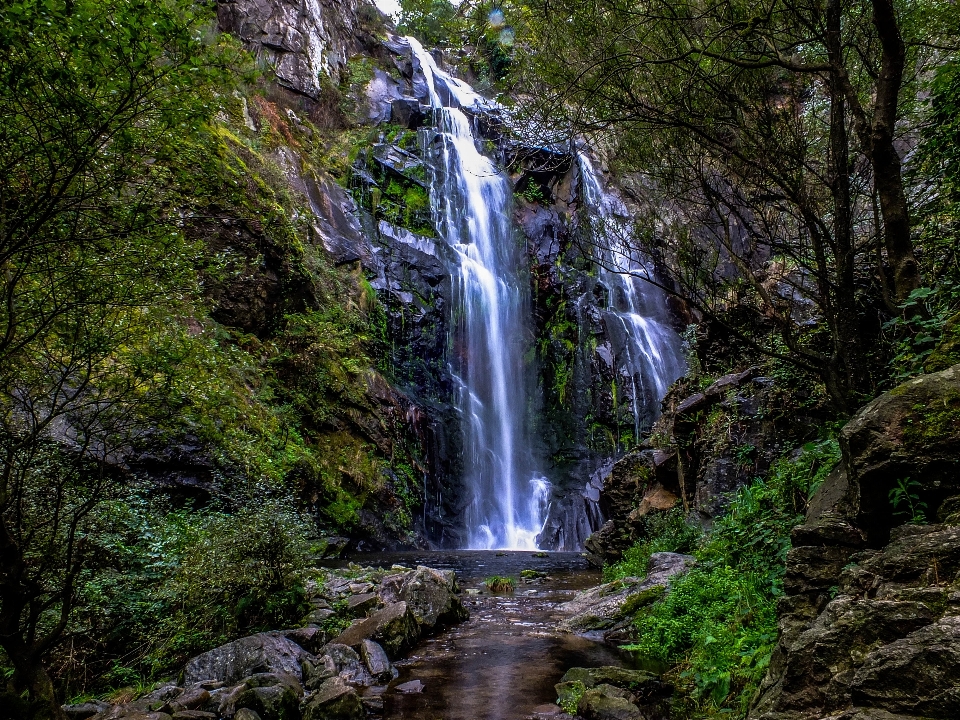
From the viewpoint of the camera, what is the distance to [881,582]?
2.71 metres

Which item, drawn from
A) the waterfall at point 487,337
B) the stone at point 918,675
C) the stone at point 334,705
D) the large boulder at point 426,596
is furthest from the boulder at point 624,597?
the waterfall at point 487,337

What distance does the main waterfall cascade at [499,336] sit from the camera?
830 inches

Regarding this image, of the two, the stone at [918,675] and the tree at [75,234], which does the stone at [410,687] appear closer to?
the tree at [75,234]

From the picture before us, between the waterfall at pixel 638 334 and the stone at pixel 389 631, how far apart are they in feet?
57.2

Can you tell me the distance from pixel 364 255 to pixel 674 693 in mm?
19592

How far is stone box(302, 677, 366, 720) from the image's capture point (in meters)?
4.62

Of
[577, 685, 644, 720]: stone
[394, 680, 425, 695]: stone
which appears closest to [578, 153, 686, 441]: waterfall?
[394, 680, 425, 695]: stone

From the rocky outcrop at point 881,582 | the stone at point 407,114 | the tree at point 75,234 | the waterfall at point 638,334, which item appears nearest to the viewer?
the rocky outcrop at point 881,582

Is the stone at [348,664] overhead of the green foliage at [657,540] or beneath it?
beneath

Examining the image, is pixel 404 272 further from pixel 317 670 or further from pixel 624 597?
pixel 317 670

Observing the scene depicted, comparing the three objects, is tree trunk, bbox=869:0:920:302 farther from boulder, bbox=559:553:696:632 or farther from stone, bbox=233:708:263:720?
stone, bbox=233:708:263:720

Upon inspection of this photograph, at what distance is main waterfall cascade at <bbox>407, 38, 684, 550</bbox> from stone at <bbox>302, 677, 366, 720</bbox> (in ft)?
48.3

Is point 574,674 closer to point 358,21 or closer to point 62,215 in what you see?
point 62,215

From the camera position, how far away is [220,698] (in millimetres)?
4898
